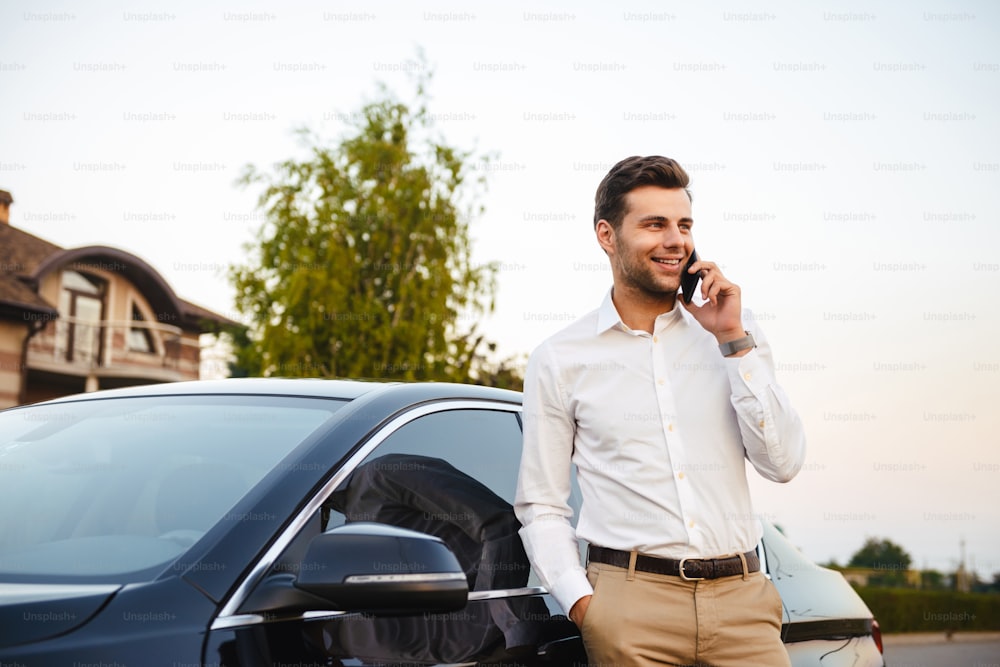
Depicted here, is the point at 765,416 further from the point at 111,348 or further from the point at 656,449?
the point at 111,348

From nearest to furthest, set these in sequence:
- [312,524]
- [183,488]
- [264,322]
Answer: [312,524], [183,488], [264,322]

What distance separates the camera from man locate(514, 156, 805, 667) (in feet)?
8.87

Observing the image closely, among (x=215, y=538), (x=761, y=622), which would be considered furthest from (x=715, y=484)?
(x=215, y=538)

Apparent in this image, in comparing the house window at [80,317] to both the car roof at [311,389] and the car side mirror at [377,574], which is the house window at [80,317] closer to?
the car roof at [311,389]

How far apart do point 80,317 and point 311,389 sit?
30778mm

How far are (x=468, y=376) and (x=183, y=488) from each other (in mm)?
16223

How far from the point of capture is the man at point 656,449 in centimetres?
271

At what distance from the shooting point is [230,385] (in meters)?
3.00

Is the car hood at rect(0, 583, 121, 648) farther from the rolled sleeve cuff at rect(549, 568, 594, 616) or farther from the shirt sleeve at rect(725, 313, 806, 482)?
the shirt sleeve at rect(725, 313, 806, 482)

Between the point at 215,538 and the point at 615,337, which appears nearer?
the point at 215,538

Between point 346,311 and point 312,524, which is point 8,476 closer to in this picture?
point 312,524

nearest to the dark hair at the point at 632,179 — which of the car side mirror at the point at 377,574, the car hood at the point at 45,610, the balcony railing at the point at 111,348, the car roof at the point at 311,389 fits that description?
the car roof at the point at 311,389

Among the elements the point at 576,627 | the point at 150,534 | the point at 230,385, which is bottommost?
the point at 576,627

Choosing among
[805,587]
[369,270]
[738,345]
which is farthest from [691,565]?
[369,270]
